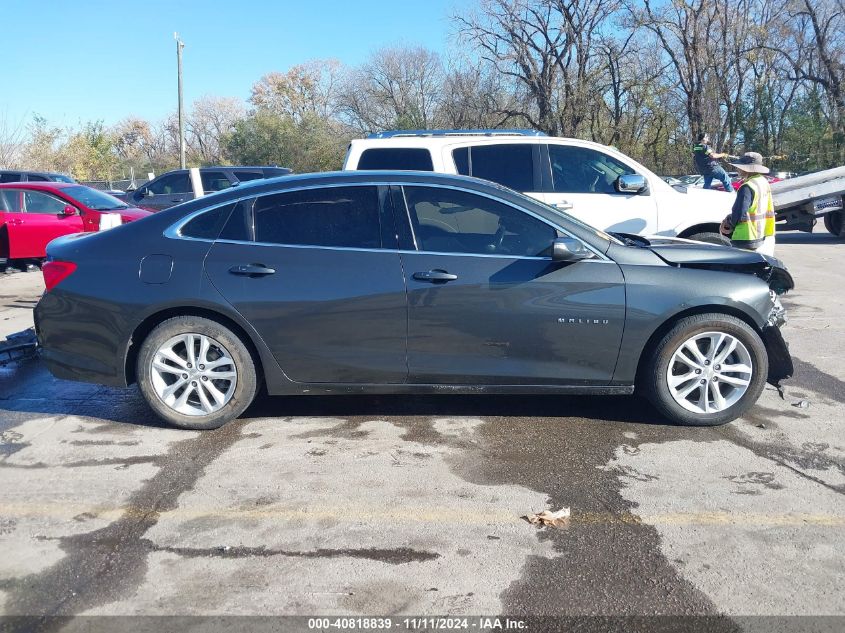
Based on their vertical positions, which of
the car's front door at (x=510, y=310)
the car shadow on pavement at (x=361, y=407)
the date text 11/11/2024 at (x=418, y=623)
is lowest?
the date text 11/11/2024 at (x=418, y=623)

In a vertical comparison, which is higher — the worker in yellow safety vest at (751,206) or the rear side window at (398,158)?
the rear side window at (398,158)

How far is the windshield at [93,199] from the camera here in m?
13.0

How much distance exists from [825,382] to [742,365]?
1.56m

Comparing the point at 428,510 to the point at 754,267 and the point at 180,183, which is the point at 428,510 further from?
the point at 180,183

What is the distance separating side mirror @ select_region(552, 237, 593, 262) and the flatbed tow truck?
38.5 ft

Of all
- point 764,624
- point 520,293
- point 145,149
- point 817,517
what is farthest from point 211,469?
point 145,149

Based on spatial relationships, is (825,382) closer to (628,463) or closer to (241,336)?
(628,463)

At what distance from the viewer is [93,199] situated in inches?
519

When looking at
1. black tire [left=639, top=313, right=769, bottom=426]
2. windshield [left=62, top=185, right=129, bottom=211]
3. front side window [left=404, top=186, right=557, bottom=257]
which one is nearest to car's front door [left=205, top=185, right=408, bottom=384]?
front side window [left=404, top=186, right=557, bottom=257]

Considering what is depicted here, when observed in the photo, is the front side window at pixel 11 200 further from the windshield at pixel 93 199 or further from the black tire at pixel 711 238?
the black tire at pixel 711 238

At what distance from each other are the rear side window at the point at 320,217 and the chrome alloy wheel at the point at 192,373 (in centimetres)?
80

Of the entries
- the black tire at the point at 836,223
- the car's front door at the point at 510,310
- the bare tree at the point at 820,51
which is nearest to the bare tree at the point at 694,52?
the bare tree at the point at 820,51

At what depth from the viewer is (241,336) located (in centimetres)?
492

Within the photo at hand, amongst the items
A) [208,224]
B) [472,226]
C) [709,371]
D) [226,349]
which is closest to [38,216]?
[208,224]
